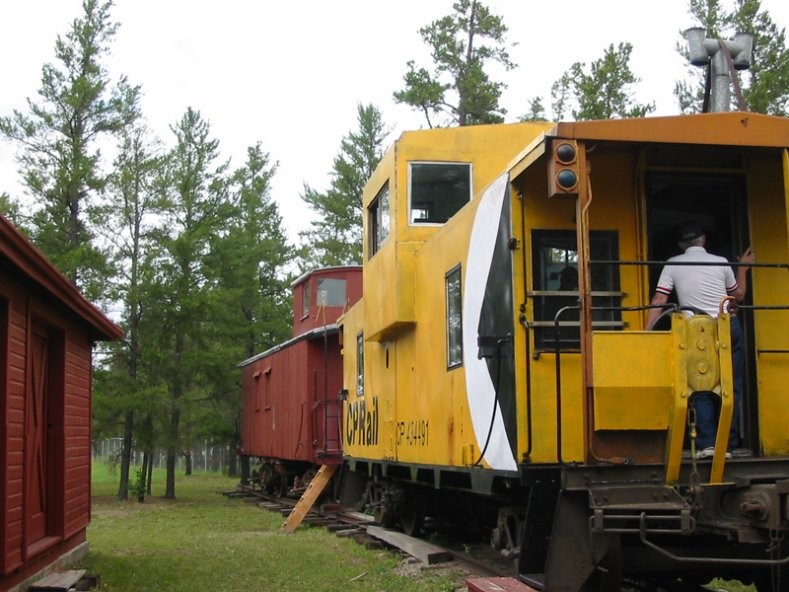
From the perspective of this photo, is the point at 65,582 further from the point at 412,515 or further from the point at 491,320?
the point at 412,515

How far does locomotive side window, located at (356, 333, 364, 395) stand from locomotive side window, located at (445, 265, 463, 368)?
14.6 feet

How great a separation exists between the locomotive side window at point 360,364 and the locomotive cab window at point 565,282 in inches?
256

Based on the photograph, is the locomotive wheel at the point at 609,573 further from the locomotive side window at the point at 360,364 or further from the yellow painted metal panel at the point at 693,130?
the locomotive side window at the point at 360,364

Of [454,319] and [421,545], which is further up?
[454,319]

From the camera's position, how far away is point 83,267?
73.9ft

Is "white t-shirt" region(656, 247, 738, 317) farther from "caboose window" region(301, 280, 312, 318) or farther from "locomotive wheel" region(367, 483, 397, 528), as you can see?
"caboose window" region(301, 280, 312, 318)

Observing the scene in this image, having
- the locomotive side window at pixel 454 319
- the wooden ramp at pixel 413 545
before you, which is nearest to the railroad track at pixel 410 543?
the wooden ramp at pixel 413 545

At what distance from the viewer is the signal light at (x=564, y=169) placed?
243 inches

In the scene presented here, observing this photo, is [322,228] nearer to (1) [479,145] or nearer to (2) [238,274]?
(2) [238,274]

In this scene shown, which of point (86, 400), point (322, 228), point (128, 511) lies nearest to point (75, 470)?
point (86, 400)

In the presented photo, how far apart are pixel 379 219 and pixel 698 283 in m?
5.67

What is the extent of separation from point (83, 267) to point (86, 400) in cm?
1070

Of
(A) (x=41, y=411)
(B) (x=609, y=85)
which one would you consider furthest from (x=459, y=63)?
(A) (x=41, y=411)

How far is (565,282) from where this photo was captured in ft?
23.5
